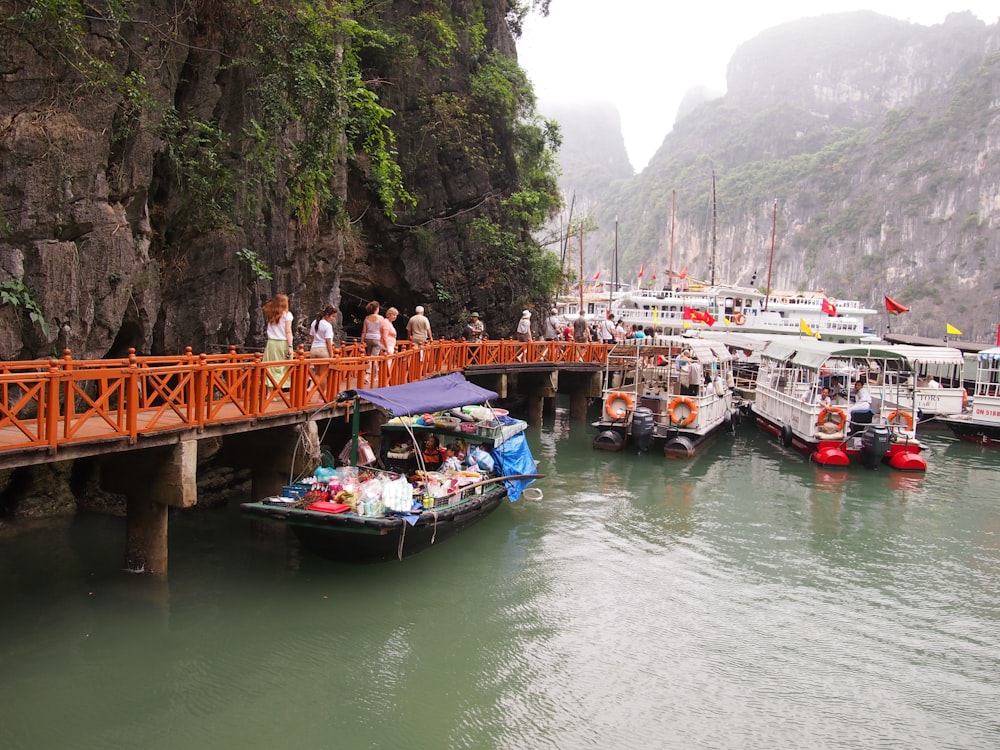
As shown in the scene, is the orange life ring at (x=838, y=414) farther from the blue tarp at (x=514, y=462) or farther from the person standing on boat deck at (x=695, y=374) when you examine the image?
the blue tarp at (x=514, y=462)

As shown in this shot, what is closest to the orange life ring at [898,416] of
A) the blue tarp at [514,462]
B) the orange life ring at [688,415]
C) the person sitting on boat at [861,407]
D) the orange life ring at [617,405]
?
the person sitting on boat at [861,407]

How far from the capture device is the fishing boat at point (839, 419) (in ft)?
68.2

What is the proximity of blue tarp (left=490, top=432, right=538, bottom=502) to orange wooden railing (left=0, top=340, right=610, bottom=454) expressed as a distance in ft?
9.27

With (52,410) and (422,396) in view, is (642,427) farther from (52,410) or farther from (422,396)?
(52,410)

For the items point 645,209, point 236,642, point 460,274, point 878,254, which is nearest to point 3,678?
point 236,642

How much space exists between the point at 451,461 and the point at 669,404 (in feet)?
33.1

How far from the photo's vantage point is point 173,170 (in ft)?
46.9

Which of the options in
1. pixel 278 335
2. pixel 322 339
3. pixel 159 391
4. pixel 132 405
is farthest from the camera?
pixel 322 339

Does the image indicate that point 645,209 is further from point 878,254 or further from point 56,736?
point 56,736

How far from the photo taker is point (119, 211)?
12.9 metres

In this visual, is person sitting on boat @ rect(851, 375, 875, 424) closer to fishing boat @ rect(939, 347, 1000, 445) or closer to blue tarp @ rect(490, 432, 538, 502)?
fishing boat @ rect(939, 347, 1000, 445)

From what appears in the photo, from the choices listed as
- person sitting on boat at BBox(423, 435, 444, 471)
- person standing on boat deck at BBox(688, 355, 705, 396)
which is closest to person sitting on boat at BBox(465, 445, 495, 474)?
person sitting on boat at BBox(423, 435, 444, 471)

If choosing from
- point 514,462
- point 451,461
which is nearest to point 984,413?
point 514,462

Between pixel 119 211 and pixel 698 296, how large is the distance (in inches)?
1794
